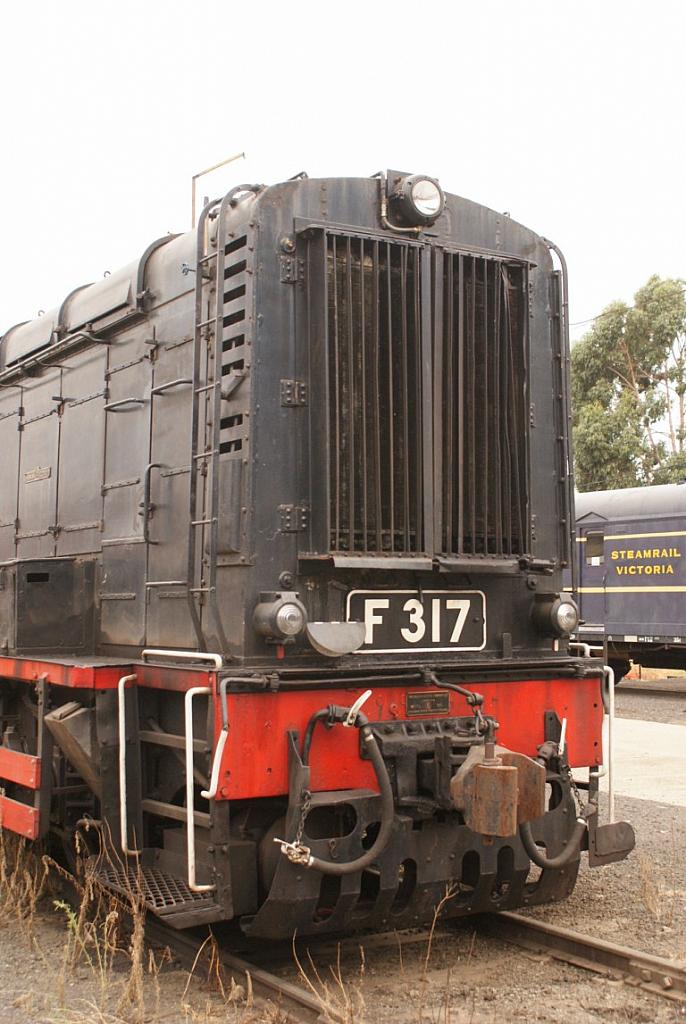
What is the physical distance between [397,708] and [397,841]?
629mm

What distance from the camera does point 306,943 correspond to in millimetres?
5418

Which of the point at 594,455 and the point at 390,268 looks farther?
the point at 594,455

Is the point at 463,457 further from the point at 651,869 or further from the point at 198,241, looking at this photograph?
the point at 651,869

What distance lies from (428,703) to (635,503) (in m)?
15.2

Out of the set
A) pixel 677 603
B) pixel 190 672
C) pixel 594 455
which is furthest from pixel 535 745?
pixel 594 455

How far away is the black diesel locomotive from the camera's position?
15.7 ft

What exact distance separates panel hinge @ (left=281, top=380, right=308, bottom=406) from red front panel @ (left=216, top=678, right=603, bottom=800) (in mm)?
1421

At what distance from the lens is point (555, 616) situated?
5793 mm

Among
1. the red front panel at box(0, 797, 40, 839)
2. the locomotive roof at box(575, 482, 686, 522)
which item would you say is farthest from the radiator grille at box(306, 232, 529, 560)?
the locomotive roof at box(575, 482, 686, 522)

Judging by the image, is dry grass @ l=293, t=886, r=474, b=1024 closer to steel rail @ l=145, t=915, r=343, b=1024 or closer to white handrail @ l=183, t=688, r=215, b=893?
steel rail @ l=145, t=915, r=343, b=1024

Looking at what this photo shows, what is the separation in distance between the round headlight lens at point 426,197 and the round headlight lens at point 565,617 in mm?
2212

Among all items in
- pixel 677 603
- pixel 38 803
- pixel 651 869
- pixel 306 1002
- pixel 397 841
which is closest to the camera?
pixel 306 1002

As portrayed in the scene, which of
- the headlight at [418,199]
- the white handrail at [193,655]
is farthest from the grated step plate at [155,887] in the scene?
the headlight at [418,199]

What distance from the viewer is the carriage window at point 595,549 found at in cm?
1998
